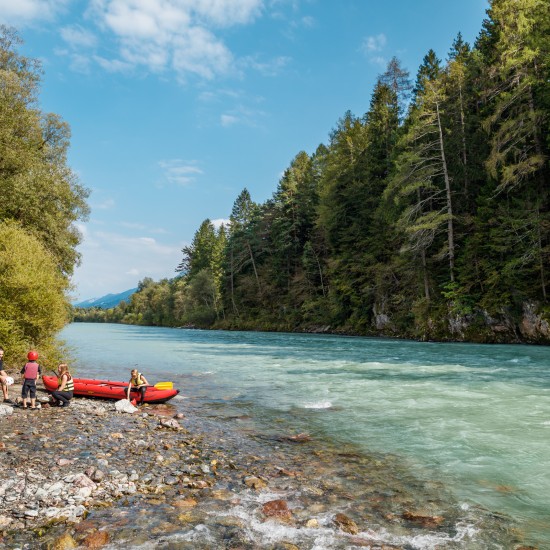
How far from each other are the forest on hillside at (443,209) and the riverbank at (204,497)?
923 inches

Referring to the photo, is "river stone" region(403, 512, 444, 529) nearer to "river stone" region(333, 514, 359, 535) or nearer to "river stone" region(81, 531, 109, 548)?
"river stone" region(333, 514, 359, 535)

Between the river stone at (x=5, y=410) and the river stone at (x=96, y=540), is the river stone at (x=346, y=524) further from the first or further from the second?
the river stone at (x=5, y=410)

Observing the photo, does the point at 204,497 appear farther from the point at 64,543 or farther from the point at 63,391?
the point at 63,391

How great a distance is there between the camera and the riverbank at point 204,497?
471 cm

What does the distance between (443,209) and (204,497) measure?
30382mm

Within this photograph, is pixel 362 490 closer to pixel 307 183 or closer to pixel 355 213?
pixel 355 213

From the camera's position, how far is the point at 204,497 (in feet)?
19.2

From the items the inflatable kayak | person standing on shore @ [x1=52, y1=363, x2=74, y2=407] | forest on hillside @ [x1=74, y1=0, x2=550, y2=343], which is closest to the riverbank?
person standing on shore @ [x1=52, y1=363, x2=74, y2=407]

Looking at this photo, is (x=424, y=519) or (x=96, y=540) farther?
(x=424, y=519)

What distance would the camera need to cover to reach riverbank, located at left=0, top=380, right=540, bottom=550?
471 centimetres

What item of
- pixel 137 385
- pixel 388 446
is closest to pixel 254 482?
pixel 388 446

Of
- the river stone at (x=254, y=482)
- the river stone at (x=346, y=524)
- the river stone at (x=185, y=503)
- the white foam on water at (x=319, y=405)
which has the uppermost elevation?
the river stone at (x=185, y=503)

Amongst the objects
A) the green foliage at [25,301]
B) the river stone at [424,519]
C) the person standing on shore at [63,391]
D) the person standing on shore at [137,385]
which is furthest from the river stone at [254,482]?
the green foliage at [25,301]

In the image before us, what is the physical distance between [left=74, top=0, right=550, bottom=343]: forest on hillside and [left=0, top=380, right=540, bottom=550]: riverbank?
23.4 m
